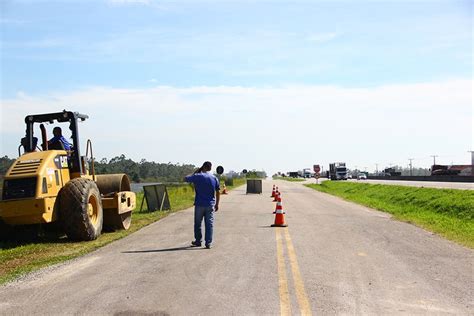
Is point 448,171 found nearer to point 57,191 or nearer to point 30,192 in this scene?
point 57,191

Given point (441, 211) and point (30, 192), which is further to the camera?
point (441, 211)

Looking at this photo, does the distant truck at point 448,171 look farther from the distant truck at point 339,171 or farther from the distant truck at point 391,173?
the distant truck at point 391,173

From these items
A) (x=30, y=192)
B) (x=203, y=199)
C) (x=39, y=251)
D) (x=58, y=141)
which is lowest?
(x=39, y=251)

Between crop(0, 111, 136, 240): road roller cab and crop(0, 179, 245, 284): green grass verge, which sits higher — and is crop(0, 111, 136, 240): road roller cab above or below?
above

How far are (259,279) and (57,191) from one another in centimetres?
693

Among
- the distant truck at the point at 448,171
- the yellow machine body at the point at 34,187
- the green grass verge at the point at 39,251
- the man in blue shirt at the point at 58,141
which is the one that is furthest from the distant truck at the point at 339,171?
the yellow machine body at the point at 34,187

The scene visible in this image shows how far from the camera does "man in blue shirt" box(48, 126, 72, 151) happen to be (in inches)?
563

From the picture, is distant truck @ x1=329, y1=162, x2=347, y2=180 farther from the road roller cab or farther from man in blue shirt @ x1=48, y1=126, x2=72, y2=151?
man in blue shirt @ x1=48, y1=126, x2=72, y2=151

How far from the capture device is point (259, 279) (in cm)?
835

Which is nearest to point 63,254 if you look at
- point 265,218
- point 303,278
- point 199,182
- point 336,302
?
point 199,182

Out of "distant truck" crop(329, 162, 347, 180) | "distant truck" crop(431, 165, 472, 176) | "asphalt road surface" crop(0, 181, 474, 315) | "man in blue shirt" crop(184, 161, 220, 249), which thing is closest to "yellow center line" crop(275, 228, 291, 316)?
"asphalt road surface" crop(0, 181, 474, 315)

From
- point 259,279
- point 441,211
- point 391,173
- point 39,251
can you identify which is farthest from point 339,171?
point 259,279

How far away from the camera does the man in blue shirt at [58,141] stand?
14.3 metres

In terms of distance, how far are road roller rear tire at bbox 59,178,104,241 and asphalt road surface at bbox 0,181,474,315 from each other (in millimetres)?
1043
